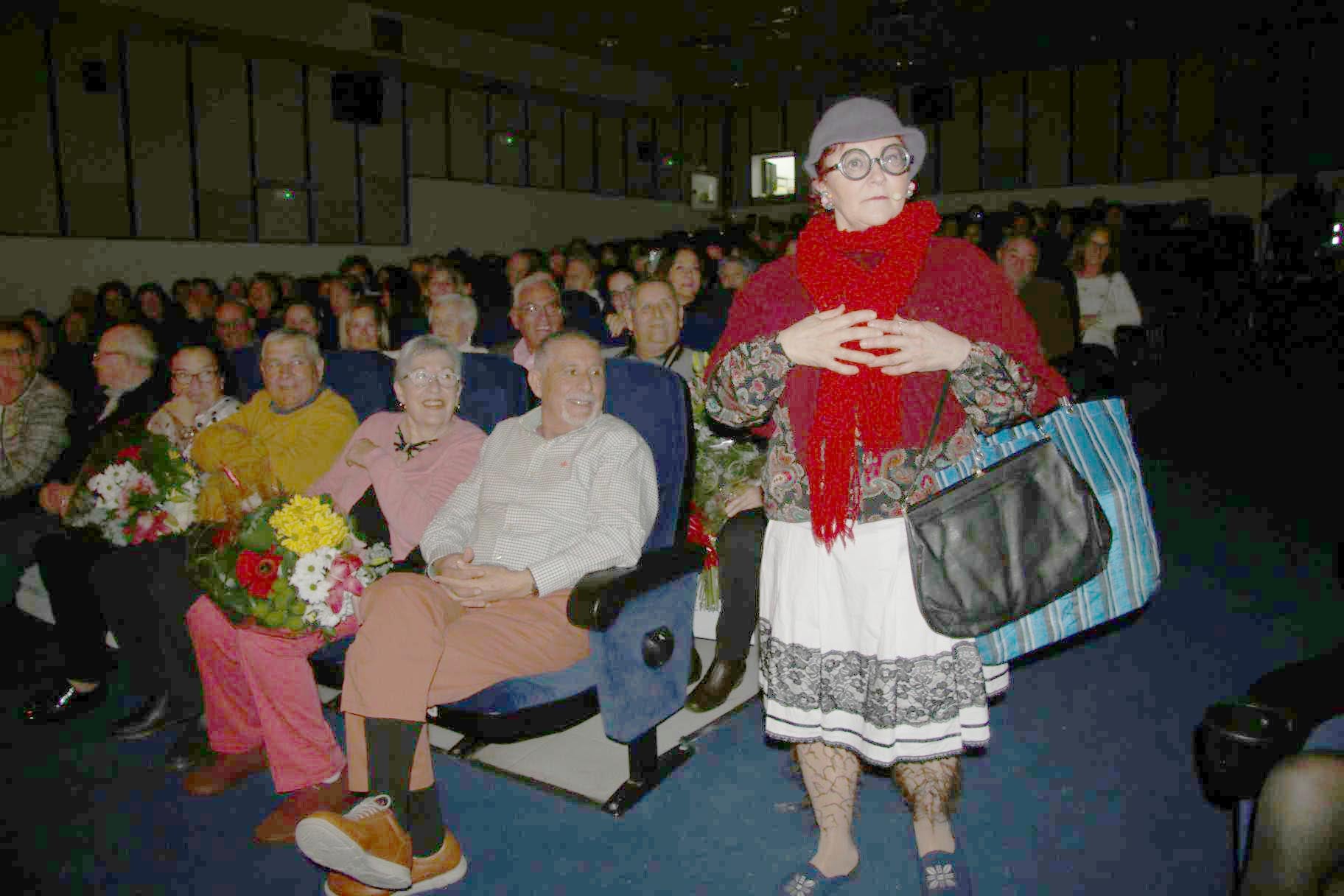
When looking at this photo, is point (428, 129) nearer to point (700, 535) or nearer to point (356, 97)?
point (356, 97)

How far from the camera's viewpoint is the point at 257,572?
2145 millimetres

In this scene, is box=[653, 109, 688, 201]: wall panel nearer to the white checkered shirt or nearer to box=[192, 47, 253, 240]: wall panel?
box=[192, 47, 253, 240]: wall panel

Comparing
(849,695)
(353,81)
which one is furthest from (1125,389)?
(353,81)

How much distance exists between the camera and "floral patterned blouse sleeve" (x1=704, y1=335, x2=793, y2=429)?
1.56 metres

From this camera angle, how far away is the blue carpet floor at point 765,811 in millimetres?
2012

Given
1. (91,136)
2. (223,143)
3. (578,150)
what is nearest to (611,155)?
(578,150)

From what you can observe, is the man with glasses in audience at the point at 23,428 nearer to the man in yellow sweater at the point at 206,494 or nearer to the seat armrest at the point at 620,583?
the man in yellow sweater at the point at 206,494

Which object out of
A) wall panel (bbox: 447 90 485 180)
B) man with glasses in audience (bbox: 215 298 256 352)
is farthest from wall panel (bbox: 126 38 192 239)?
man with glasses in audience (bbox: 215 298 256 352)

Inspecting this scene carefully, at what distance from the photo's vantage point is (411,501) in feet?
8.29

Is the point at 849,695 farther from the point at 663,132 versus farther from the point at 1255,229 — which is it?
the point at 663,132

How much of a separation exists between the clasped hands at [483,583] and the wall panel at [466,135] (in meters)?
13.2

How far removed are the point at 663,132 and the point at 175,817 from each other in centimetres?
1736

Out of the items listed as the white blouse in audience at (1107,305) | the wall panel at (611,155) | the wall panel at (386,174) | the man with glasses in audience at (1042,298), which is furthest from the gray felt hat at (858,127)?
the wall panel at (611,155)

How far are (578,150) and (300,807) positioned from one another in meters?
15.6
